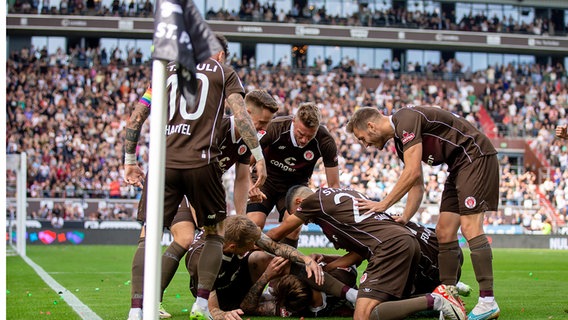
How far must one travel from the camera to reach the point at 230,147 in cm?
792

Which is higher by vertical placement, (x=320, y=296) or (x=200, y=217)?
(x=200, y=217)

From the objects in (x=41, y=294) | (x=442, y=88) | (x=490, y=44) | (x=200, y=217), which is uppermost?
(x=490, y=44)

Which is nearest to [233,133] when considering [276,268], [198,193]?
[276,268]

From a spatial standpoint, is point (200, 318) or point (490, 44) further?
point (490, 44)

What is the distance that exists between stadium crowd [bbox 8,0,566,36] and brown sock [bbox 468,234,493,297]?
37.5 meters

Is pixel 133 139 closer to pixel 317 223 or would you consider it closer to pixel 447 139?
pixel 317 223

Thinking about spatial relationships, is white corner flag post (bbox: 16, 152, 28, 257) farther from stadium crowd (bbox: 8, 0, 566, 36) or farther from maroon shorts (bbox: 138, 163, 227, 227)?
stadium crowd (bbox: 8, 0, 566, 36)

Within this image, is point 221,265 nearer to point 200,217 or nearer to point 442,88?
point 200,217

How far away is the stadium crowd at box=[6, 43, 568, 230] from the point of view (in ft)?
101

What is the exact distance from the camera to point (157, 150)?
3.58 m

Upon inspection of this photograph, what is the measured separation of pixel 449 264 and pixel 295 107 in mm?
29911

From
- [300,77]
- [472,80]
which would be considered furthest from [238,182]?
[472,80]

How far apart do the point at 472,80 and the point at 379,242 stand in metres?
39.6

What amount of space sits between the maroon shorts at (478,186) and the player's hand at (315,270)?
4.83 ft
